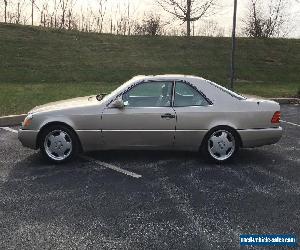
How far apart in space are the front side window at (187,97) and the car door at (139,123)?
132 millimetres

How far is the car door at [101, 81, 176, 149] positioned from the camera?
645 centimetres

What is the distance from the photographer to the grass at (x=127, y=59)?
20219 mm

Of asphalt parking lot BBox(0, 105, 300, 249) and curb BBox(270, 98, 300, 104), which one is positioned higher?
curb BBox(270, 98, 300, 104)

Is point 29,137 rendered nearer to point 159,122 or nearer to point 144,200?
point 159,122

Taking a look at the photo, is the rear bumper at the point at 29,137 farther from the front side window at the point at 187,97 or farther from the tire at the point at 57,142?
the front side window at the point at 187,97

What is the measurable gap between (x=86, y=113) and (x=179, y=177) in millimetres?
1831

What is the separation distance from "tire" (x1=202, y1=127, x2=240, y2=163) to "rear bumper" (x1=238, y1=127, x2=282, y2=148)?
15 centimetres

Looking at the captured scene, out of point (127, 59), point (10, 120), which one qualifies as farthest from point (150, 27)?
point (10, 120)

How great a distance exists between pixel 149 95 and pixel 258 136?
6.33ft

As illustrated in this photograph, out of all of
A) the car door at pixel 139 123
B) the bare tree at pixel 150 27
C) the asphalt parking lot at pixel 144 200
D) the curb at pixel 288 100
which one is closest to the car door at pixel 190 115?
the car door at pixel 139 123

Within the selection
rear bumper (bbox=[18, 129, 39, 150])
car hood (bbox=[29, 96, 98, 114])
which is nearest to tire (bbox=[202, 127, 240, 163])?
car hood (bbox=[29, 96, 98, 114])

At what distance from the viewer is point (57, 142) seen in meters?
6.50

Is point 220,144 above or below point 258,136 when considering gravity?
below

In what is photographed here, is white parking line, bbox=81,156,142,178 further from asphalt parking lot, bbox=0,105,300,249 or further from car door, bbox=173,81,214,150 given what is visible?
car door, bbox=173,81,214,150
